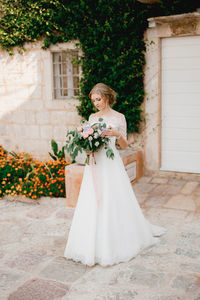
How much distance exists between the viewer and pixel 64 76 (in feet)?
26.0

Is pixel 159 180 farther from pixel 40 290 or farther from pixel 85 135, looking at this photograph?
pixel 40 290

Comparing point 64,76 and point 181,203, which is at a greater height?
point 64,76

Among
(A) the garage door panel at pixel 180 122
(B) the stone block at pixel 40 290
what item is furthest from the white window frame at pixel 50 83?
(B) the stone block at pixel 40 290

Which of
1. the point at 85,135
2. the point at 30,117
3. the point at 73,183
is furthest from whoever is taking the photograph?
the point at 30,117

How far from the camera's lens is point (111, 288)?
350cm

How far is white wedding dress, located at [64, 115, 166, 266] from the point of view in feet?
12.9

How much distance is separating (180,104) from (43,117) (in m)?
3.13

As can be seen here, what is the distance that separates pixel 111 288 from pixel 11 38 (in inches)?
248

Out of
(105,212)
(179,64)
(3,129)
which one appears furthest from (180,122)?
(3,129)

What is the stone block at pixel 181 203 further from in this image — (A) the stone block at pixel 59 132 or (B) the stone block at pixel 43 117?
(B) the stone block at pixel 43 117

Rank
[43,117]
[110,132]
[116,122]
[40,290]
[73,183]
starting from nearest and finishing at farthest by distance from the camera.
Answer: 1. [40,290]
2. [110,132]
3. [116,122]
4. [73,183]
5. [43,117]

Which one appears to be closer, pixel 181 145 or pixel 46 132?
pixel 181 145

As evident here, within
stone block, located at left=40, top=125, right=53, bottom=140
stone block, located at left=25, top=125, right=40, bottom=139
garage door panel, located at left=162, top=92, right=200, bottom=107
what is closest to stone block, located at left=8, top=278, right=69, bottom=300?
garage door panel, located at left=162, top=92, right=200, bottom=107

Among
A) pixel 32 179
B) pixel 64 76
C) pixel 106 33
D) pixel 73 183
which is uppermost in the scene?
pixel 106 33
